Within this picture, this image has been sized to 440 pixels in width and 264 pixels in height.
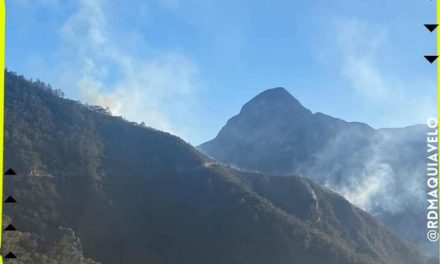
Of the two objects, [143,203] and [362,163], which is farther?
[362,163]

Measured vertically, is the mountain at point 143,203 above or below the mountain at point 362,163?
below

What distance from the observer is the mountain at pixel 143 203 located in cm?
7988

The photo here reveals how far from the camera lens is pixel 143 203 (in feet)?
306

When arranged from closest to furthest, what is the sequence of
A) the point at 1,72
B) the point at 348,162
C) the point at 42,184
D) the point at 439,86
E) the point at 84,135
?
the point at 1,72 → the point at 439,86 → the point at 42,184 → the point at 84,135 → the point at 348,162

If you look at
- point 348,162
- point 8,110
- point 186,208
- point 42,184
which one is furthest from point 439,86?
point 348,162

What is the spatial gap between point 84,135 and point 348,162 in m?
109

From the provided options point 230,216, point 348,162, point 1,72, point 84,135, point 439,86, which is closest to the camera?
point 1,72

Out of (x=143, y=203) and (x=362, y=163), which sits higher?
(x=362, y=163)

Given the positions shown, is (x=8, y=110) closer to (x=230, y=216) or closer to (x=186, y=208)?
(x=186, y=208)

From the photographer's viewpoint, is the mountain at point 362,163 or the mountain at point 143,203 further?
the mountain at point 362,163

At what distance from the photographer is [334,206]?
115 meters

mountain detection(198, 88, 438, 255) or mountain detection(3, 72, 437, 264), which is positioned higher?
mountain detection(198, 88, 438, 255)

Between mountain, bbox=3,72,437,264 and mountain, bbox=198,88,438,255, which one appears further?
mountain, bbox=198,88,438,255

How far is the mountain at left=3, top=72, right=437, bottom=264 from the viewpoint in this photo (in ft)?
262
